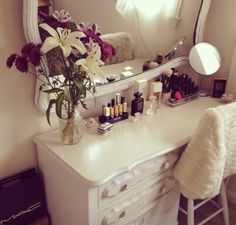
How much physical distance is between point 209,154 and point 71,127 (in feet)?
2.07

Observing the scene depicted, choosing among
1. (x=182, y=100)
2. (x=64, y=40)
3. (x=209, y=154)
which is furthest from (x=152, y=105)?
(x=64, y=40)

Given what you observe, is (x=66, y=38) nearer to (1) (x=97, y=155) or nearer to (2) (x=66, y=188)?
(1) (x=97, y=155)

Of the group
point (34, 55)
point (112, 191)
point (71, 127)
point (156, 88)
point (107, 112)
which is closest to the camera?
point (34, 55)

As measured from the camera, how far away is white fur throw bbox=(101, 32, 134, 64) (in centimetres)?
159

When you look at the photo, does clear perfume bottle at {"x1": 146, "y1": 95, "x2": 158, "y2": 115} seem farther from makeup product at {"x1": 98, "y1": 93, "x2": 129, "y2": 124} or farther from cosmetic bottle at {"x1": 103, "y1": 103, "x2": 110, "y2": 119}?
cosmetic bottle at {"x1": 103, "y1": 103, "x2": 110, "y2": 119}

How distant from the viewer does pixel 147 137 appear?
1.48m

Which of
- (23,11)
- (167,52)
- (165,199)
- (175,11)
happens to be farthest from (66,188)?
(175,11)

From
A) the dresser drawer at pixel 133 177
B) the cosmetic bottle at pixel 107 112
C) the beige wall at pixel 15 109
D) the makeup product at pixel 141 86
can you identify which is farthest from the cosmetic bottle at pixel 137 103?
the beige wall at pixel 15 109

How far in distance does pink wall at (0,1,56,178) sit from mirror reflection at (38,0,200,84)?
0.19 metres

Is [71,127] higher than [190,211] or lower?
higher

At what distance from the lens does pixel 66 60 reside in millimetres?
1281

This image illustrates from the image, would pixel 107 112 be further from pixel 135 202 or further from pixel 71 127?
pixel 135 202

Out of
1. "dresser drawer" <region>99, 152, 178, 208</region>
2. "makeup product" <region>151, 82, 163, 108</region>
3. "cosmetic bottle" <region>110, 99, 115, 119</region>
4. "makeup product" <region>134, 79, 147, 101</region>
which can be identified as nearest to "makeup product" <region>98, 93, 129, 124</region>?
"cosmetic bottle" <region>110, 99, 115, 119</region>

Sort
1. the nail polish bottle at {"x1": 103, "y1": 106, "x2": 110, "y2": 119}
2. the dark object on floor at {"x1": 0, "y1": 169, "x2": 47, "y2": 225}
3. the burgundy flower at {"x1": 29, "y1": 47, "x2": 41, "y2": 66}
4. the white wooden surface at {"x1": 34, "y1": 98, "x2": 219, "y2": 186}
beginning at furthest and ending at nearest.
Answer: the nail polish bottle at {"x1": 103, "y1": 106, "x2": 110, "y2": 119}
the dark object on floor at {"x1": 0, "y1": 169, "x2": 47, "y2": 225}
the white wooden surface at {"x1": 34, "y1": 98, "x2": 219, "y2": 186}
the burgundy flower at {"x1": 29, "y1": 47, "x2": 41, "y2": 66}
